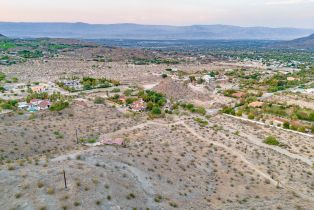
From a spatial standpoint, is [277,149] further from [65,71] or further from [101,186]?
[65,71]

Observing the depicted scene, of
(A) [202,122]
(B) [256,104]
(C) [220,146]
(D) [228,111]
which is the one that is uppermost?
(C) [220,146]

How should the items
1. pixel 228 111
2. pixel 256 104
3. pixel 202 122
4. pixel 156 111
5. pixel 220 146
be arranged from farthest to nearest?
pixel 256 104 < pixel 228 111 < pixel 156 111 < pixel 202 122 < pixel 220 146

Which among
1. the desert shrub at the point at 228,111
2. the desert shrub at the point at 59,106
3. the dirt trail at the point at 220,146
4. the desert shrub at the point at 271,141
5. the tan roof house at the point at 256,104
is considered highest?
the desert shrub at the point at 59,106

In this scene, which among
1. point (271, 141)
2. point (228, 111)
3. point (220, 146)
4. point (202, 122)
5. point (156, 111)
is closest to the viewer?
point (220, 146)

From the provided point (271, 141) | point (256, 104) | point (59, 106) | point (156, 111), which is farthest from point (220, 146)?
point (256, 104)

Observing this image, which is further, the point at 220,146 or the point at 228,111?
the point at 228,111

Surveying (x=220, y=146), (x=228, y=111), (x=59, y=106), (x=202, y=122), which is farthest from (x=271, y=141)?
(x=59, y=106)

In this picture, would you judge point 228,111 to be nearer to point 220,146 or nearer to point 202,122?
point 202,122

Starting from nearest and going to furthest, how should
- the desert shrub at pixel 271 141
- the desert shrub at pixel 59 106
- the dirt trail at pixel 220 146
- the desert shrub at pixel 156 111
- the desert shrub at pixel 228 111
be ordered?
the dirt trail at pixel 220 146 < the desert shrub at pixel 271 141 < the desert shrub at pixel 59 106 < the desert shrub at pixel 156 111 < the desert shrub at pixel 228 111

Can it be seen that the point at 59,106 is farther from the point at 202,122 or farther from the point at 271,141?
the point at 271,141

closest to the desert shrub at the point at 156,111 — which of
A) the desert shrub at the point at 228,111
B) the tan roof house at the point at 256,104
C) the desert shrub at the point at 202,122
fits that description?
the desert shrub at the point at 202,122

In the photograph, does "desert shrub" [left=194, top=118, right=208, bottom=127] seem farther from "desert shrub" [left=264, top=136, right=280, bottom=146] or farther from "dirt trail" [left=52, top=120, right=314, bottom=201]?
"desert shrub" [left=264, top=136, right=280, bottom=146]

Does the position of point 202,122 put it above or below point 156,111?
below

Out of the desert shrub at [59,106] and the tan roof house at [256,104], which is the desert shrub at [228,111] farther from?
the desert shrub at [59,106]
